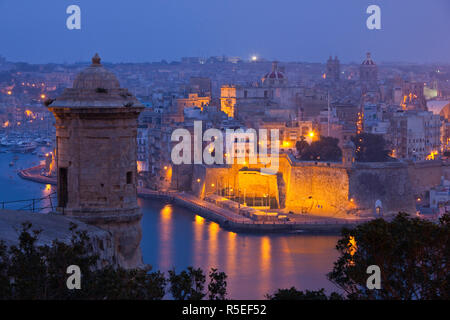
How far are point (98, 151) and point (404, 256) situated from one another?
1.53m

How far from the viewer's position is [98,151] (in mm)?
4703

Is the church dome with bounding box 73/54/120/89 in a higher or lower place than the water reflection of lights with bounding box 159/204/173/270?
higher

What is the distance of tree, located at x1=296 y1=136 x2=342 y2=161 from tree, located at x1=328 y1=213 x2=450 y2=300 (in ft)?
66.8

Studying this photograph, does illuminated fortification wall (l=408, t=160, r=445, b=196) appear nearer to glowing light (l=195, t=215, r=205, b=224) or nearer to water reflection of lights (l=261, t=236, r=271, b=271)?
glowing light (l=195, t=215, r=205, b=224)

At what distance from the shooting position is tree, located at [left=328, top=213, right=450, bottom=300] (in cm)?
443

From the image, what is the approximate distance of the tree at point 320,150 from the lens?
25.2m

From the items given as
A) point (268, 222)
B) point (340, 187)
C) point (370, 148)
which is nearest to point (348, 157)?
point (340, 187)

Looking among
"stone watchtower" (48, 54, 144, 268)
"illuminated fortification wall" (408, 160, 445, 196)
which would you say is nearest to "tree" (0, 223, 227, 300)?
"stone watchtower" (48, 54, 144, 268)

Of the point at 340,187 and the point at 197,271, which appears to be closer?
the point at 197,271

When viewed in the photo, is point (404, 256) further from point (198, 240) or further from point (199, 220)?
point (199, 220)

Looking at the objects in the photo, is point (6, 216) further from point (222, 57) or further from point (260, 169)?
point (222, 57)

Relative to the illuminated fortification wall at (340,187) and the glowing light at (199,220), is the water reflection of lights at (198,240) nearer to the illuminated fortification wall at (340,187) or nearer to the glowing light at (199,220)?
the glowing light at (199,220)
